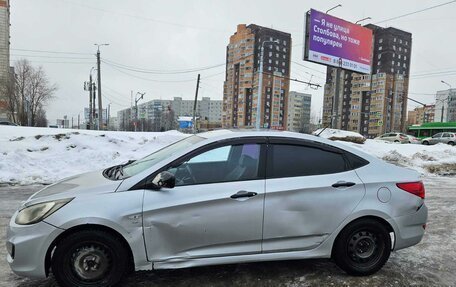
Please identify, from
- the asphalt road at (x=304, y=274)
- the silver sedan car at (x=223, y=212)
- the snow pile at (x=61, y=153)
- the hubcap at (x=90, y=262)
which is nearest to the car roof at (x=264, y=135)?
the silver sedan car at (x=223, y=212)

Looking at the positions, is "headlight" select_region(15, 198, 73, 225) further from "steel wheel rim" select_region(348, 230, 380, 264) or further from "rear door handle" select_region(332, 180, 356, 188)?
"steel wheel rim" select_region(348, 230, 380, 264)

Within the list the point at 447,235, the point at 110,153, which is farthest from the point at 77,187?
the point at 110,153

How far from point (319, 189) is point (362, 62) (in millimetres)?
28544

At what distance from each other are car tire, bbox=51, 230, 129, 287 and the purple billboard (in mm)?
24272

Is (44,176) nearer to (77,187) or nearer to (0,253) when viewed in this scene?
(0,253)

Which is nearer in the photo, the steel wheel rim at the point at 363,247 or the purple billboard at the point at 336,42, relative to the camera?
the steel wheel rim at the point at 363,247

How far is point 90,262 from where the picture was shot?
10.7 feet

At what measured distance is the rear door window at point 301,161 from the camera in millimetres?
3688

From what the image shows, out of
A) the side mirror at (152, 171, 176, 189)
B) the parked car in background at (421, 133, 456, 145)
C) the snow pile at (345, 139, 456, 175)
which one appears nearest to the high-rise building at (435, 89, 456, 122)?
the parked car in background at (421, 133, 456, 145)

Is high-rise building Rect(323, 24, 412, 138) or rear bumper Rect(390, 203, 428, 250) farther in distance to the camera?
high-rise building Rect(323, 24, 412, 138)

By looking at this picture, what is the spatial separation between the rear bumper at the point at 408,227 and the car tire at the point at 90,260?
2883 millimetres

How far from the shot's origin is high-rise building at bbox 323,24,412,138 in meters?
52.2

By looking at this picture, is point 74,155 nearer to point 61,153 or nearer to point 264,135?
point 61,153

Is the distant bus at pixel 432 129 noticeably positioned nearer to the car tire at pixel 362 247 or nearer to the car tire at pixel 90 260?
the car tire at pixel 362 247
